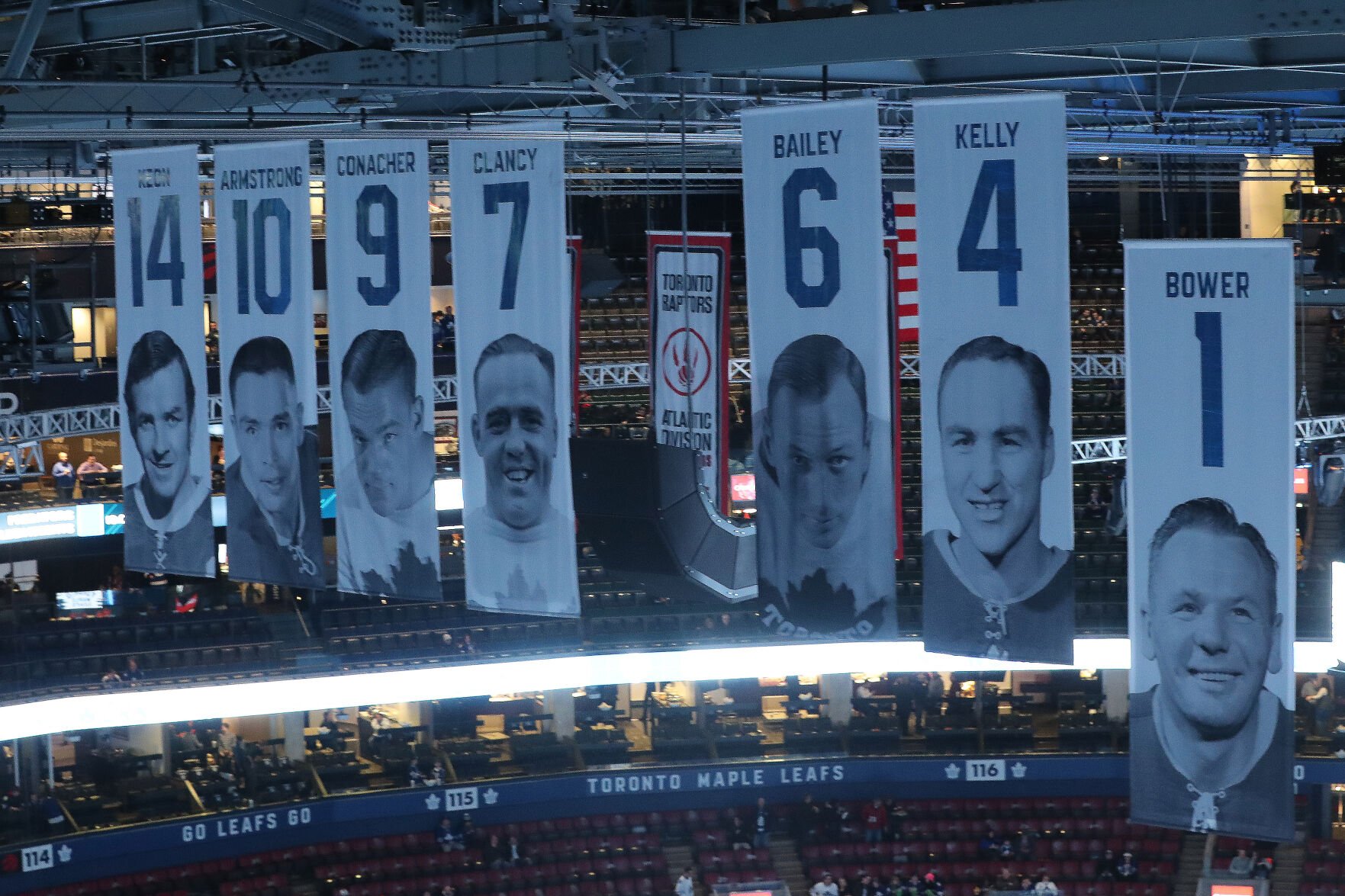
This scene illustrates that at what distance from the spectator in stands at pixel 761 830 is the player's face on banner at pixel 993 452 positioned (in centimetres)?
1542

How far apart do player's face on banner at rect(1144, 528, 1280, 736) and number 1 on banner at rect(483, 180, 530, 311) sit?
537 centimetres

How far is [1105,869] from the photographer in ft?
82.8

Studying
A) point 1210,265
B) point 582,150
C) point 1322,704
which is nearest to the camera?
point 1210,265

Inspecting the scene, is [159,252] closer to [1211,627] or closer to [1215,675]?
[1211,627]

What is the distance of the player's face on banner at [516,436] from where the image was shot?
13766 millimetres

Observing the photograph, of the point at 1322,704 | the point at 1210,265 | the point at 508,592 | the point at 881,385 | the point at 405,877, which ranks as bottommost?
the point at 405,877

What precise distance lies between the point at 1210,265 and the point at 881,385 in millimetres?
2323

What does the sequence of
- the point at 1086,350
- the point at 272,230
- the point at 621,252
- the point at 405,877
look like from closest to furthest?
the point at 272,230 < the point at 405,877 < the point at 1086,350 < the point at 621,252

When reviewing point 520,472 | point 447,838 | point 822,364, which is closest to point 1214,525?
point 822,364

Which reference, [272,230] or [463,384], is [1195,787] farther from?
[272,230]

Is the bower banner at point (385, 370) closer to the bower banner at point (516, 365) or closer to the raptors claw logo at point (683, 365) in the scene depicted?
the bower banner at point (516, 365)

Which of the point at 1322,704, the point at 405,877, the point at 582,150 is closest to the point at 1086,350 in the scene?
the point at 1322,704

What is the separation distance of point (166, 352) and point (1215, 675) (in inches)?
356

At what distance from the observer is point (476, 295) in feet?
45.8
